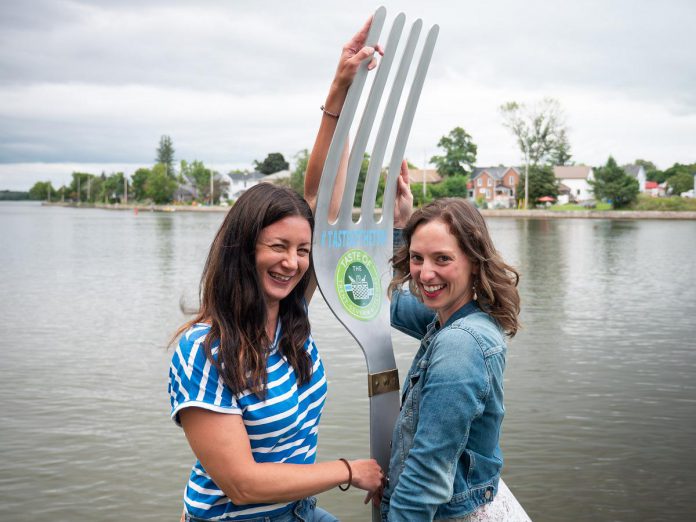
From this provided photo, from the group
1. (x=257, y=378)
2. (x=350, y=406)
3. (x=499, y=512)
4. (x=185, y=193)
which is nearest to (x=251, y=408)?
(x=257, y=378)

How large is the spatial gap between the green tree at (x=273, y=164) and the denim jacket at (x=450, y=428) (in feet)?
382

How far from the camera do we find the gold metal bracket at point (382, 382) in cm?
224

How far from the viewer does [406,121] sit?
2.45m

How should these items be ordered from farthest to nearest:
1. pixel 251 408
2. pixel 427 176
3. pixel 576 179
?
1. pixel 576 179
2. pixel 427 176
3. pixel 251 408

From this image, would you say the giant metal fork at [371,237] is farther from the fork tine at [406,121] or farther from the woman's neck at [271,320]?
the woman's neck at [271,320]

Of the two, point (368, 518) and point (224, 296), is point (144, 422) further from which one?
point (224, 296)

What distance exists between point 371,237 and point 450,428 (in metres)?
Answer: 0.78

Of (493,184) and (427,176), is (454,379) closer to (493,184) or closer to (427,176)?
(493,184)

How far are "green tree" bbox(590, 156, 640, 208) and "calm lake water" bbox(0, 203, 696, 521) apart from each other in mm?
47056

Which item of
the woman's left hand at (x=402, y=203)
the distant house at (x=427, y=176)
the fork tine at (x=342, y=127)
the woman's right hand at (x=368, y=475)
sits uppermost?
the distant house at (x=427, y=176)

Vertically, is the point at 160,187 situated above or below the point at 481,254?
above

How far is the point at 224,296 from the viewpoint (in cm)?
195

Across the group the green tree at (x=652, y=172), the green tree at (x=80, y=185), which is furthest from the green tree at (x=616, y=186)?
the green tree at (x=80, y=185)

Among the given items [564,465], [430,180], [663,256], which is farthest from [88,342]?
[430,180]
